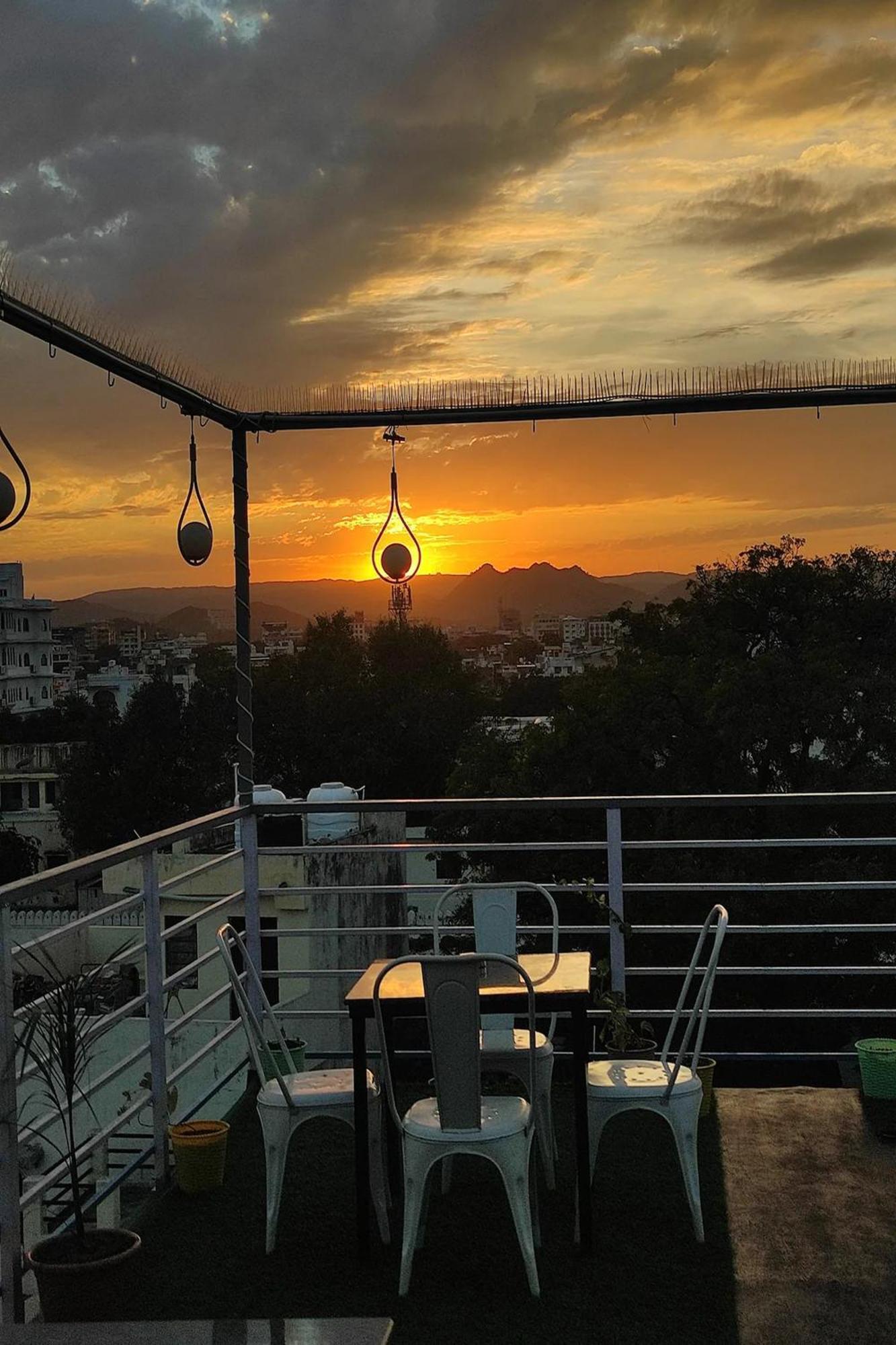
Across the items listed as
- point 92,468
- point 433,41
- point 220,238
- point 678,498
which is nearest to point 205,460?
point 92,468

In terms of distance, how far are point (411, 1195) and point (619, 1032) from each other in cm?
122

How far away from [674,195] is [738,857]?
36.7 feet

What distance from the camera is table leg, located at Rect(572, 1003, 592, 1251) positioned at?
11.4ft

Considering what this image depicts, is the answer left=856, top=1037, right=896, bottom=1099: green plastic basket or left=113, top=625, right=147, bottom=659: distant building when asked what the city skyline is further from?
left=113, top=625, right=147, bottom=659: distant building

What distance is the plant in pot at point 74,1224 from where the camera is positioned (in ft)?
10.0

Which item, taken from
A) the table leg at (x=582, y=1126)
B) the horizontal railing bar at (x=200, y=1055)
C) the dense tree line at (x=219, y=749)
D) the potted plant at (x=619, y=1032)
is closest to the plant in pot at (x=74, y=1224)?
the horizontal railing bar at (x=200, y=1055)

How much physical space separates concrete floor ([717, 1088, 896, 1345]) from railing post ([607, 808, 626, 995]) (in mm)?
560

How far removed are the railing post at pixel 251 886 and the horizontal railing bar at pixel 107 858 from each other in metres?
0.09

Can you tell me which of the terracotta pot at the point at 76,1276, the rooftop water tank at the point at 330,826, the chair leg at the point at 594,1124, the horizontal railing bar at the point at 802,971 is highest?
the horizontal railing bar at the point at 802,971

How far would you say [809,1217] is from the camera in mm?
3684

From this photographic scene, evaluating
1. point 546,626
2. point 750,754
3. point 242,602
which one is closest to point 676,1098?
point 242,602

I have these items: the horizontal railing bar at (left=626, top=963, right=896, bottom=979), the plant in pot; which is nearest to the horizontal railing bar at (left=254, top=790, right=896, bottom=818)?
the horizontal railing bar at (left=626, top=963, right=896, bottom=979)

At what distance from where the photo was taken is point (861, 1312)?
3.10 m

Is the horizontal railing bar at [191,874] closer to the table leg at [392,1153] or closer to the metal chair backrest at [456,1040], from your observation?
the table leg at [392,1153]
